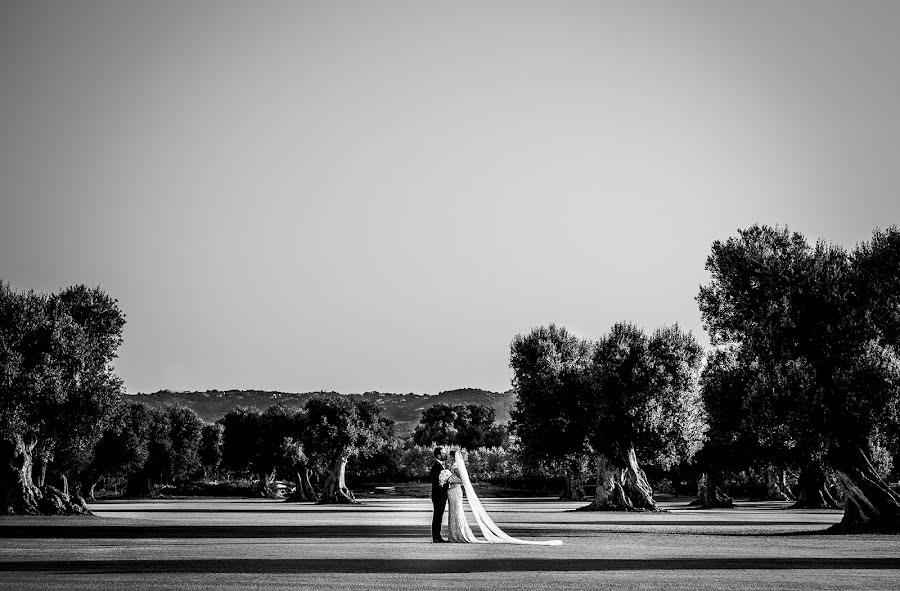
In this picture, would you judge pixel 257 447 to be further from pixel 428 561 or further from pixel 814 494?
pixel 428 561

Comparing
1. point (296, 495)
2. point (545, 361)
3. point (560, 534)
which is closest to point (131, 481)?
point (296, 495)

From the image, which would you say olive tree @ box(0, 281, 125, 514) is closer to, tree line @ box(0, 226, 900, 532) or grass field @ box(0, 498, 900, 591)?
tree line @ box(0, 226, 900, 532)

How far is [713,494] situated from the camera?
79.0 metres

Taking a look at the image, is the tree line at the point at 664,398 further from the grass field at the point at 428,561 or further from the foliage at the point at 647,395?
the grass field at the point at 428,561

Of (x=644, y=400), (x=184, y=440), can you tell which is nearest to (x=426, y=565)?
(x=644, y=400)

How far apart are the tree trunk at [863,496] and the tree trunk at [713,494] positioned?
42.9 m

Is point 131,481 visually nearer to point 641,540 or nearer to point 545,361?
point 545,361

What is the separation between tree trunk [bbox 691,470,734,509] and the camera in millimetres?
78438

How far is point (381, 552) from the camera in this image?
24812 mm

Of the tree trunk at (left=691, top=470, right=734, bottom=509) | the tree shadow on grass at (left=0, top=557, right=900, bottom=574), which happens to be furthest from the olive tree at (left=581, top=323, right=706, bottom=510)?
the tree shadow on grass at (left=0, top=557, right=900, bottom=574)

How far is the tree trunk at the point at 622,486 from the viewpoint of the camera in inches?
2576

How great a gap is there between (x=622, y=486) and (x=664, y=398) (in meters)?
7.47

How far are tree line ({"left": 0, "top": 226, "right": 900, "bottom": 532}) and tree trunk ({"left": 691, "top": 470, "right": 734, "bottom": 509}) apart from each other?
163 millimetres

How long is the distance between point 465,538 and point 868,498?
1630 cm
